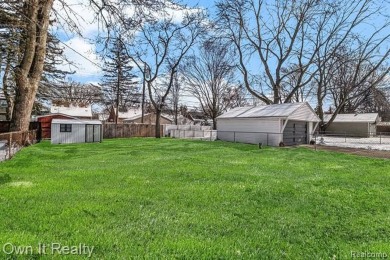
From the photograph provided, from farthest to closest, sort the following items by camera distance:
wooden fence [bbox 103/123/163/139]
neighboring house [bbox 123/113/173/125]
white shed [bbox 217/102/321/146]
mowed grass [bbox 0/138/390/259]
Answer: neighboring house [bbox 123/113/173/125], wooden fence [bbox 103/123/163/139], white shed [bbox 217/102/321/146], mowed grass [bbox 0/138/390/259]

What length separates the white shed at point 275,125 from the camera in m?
21.2

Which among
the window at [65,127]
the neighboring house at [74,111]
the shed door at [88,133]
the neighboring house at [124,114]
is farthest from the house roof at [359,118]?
the window at [65,127]

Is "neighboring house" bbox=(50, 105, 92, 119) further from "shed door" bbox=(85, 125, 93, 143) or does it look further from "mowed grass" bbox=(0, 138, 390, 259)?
"mowed grass" bbox=(0, 138, 390, 259)

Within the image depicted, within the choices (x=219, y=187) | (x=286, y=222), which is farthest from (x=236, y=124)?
(x=286, y=222)

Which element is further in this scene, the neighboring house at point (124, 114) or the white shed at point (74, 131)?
the neighboring house at point (124, 114)

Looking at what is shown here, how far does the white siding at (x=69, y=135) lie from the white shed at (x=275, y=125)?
487 inches

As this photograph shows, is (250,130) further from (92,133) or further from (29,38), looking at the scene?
(29,38)

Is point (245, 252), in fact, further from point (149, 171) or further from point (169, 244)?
point (149, 171)

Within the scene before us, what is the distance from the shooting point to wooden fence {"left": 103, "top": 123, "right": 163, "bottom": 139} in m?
31.9

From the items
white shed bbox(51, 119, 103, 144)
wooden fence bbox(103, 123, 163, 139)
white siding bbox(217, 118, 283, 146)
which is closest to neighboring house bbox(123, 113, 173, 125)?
wooden fence bbox(103, 123, 163, 139)

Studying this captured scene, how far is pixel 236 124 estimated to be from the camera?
25.2 m

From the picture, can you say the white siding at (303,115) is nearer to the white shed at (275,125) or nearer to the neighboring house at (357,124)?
the white shed at (275,125)

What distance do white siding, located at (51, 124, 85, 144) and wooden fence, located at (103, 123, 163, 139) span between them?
8.42 metres

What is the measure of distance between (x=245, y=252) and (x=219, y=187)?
120 inches
